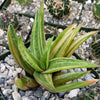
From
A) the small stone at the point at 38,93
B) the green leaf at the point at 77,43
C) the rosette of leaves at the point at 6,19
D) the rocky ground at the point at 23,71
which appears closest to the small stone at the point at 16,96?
the rocky ground at the point at 23,71

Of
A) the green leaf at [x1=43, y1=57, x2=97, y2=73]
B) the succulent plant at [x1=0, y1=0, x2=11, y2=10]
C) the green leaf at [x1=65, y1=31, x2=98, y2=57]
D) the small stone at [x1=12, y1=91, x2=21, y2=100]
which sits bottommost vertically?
the small stone at [x1=12, y1=91, x2=21, y2=100]

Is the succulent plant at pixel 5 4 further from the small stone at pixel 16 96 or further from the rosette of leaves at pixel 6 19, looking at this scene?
the small stone at pixel 16 96

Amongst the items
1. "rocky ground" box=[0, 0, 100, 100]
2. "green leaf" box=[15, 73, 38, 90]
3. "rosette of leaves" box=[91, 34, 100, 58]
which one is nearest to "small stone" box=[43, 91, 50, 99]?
"rocky ground" box=[0, 0, 100, 100]

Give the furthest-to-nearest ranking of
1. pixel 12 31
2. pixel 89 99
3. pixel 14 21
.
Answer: pixel 14 21, pixel 89 99, pixel 12 31

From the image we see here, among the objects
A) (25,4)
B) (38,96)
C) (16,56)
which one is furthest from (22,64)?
(25,4)

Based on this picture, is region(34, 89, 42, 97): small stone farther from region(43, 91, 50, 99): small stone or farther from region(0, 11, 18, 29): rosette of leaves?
region(0, 11, 18, 29): rosette of leaves

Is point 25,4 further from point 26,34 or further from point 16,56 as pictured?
point 16,56
